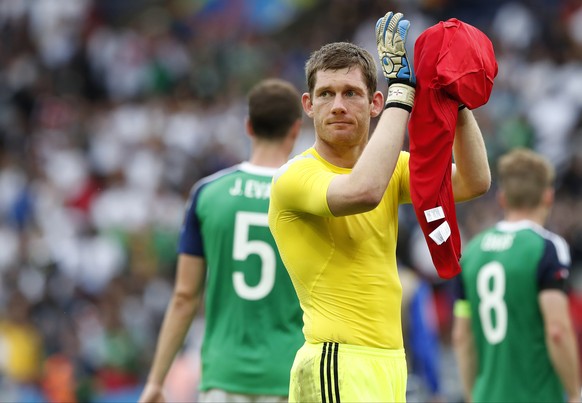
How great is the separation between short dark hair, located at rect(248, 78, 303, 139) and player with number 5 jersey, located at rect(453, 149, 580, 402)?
1526 millimetres

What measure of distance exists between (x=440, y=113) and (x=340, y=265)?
72 cm

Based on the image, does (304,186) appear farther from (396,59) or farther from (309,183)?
(396,59)

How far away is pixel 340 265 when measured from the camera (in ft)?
15.3

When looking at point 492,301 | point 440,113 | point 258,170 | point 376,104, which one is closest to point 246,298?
point 258,170

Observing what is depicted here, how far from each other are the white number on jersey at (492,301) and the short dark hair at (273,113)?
156 centimetres

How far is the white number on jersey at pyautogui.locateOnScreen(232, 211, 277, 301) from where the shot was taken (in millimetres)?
6246

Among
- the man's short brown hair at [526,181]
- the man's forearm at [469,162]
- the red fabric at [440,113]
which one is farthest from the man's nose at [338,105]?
the man's short brown hair at [526,181]

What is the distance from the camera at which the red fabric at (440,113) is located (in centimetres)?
450

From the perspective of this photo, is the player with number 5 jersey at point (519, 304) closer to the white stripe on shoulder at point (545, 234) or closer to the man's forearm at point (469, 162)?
the white stripe on shoulder at point (545, 234)

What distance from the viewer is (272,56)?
18656 mm

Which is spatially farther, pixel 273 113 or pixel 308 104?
pixel 273 113

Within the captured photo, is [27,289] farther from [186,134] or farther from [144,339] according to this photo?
[186,134]

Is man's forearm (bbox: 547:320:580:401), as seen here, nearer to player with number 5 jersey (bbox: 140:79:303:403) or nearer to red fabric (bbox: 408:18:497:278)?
player with number 5 jersey (bbox: 140:79:303:403)

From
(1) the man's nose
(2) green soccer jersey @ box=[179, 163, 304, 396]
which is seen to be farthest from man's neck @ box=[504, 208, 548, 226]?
(1) the man's nose
